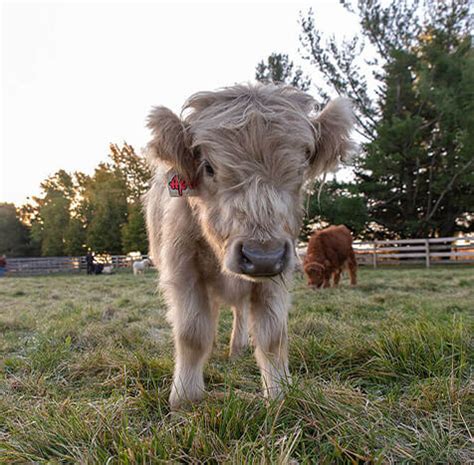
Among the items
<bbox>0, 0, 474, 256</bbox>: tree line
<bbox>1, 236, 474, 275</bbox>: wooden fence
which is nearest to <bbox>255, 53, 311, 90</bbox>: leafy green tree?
<bbox>0, 0, 474, 256</bbox>: tree line

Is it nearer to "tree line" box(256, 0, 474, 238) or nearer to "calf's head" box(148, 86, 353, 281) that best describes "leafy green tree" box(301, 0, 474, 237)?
"tree line" box(256, 0, 474, 238)

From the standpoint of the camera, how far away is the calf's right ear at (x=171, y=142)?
2.25 meters

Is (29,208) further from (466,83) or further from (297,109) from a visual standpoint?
(297,109)

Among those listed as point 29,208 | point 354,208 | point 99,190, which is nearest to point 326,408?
point 354,208

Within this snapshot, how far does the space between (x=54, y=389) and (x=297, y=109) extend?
7.15ft

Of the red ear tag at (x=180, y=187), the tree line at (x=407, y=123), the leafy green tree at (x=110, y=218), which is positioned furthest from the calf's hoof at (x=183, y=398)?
the leafy green tree at (x=110, y=218)

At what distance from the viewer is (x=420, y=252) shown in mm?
17891

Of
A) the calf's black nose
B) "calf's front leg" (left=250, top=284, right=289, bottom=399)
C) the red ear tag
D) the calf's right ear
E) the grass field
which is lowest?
the grass field

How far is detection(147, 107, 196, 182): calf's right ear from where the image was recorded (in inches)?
88.7

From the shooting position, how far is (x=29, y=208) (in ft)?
168

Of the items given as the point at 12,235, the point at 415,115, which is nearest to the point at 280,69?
the point at 415,115

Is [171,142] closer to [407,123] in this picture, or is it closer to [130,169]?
[407,123]

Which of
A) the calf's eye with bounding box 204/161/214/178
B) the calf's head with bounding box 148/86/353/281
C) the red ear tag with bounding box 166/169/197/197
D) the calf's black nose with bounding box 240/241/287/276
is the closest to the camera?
the calf's black nose with bounding box 240/241/287/276

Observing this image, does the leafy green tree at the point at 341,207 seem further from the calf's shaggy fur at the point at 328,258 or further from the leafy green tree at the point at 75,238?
the leafy green tree at the point at 75,238
